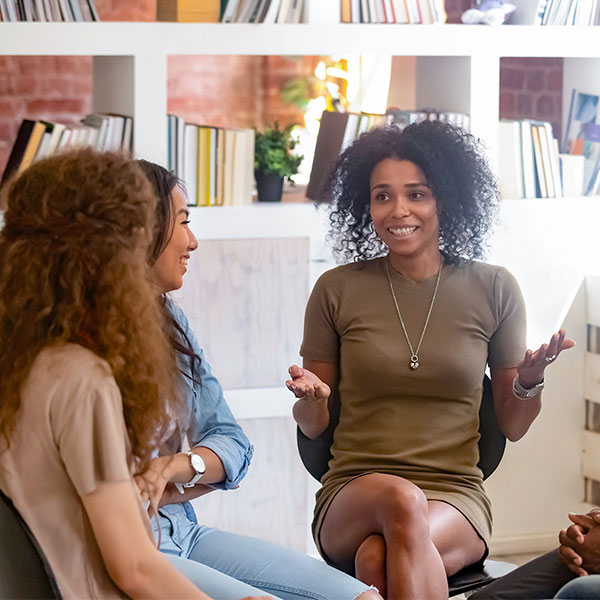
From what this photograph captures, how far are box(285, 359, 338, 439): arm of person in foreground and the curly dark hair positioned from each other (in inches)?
12.6

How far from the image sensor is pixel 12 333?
1.36m

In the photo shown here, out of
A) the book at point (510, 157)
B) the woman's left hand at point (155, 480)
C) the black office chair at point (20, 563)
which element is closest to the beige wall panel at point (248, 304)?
the book at point (510, 157)

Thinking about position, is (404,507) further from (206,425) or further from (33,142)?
(33,142)

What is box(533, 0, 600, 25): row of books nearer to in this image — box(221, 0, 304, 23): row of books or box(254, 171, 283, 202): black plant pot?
box(221, 0, 304, 23): row of books

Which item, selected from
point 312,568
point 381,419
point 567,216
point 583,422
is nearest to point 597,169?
point 567,216

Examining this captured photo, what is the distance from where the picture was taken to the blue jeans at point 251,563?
1853 millimetres

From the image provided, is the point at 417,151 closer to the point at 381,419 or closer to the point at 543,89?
the point at 381,419

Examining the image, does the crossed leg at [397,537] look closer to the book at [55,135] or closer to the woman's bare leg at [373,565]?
the woman's bare leg at [373,565]

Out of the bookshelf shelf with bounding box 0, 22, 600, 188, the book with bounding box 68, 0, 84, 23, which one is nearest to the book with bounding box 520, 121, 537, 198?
the bookshelf shelf with bounding box 0, 22, 600, 188

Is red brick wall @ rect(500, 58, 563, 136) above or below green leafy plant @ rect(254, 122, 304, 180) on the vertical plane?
above

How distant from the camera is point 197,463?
73.9 inches

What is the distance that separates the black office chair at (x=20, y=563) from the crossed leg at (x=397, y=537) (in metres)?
0.86

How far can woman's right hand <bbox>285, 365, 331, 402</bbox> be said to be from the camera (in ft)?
7.03

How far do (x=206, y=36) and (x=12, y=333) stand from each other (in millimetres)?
1801
